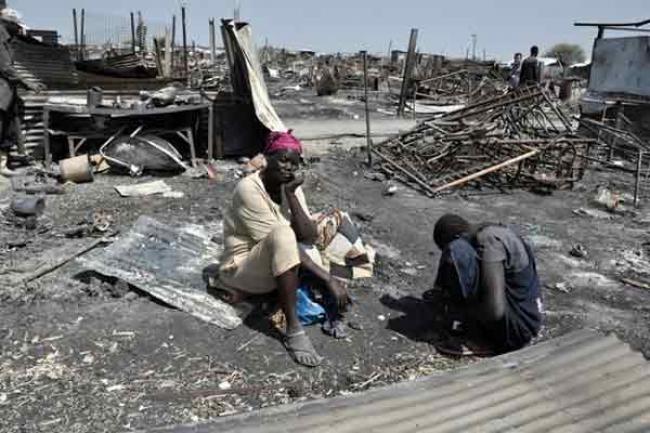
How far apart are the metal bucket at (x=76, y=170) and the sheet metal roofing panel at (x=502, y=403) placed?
16.1 feet

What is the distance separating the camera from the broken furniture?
272 inches

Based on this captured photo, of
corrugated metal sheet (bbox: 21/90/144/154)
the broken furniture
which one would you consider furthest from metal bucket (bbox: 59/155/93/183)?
corrugated metal sheet (bbox: 21/90/144/154)

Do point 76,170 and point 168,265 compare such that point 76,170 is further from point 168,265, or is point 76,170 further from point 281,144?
point 281,144

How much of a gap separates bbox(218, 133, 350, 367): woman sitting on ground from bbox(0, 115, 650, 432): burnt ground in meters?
0.20

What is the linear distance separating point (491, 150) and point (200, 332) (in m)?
5.54

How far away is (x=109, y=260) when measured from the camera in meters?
3.81

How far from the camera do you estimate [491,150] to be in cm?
767

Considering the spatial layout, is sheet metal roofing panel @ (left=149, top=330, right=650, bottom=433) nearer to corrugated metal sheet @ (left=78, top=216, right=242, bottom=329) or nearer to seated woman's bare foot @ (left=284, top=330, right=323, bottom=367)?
seated woman's bare foot @ (left=284, top=330, right=323, bottom=367)

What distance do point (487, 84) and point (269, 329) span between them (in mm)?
16429

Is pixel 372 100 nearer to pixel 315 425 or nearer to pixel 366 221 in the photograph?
pixel 366 221

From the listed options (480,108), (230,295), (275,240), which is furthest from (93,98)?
(480,108)

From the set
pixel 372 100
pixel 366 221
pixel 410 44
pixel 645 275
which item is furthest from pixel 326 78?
pixel 645 275

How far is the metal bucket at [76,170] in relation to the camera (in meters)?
6.44

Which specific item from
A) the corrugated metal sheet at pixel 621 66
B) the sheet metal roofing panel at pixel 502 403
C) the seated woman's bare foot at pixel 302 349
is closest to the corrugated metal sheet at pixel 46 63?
the seated woman's bare foot at pixel 302 349
